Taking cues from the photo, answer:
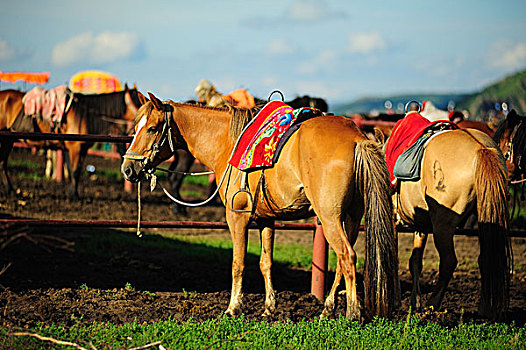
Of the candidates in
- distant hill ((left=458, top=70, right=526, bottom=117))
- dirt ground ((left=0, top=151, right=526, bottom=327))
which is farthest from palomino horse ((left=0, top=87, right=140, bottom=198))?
distant hill ((left=458, top=70, right=526, bottom=117))

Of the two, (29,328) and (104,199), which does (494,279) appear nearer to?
(29,328)

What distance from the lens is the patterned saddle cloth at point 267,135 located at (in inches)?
188

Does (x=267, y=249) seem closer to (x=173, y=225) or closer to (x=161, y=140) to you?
(x=173, y=225)

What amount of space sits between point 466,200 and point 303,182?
1.45 m

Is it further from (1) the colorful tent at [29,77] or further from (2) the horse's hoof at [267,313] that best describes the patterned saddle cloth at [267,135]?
(1) the colorful tent at [29,77]

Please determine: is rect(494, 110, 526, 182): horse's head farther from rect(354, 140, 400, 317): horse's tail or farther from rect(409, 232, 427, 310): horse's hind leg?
rect(354, 140, 400, 317): horse's tail

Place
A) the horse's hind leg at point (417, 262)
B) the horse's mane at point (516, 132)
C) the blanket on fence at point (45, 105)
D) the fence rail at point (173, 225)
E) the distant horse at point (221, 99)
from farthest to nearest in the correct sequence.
→ the blanket on fence at point (45, 105) < the distant horse at point (221, 99) < the horse's mane at point (516, 132) < the horse's hind leg at point (417, 262) < the fence rail at point (173, 225)

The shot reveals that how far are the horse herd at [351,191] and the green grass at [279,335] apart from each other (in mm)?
244

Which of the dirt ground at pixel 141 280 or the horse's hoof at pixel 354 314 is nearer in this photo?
the horse's hoof at pixel 354 314

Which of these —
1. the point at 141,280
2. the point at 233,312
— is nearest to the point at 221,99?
the point at 141,280

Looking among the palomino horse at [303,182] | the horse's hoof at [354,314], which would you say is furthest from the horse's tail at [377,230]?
the horse's hoof at [354,314]

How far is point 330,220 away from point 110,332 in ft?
5.78

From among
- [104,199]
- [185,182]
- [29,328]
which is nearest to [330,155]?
[29,328]

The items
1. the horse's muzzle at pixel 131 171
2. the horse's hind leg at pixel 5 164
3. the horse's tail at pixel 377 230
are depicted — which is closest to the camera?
the horse's tail at pixel 377 230
